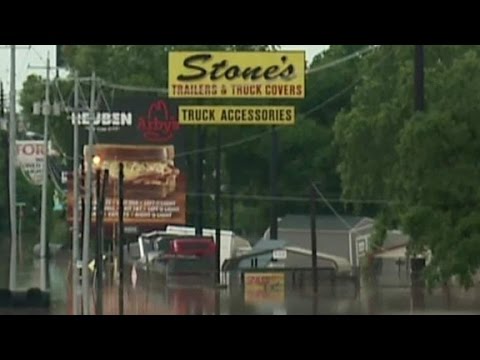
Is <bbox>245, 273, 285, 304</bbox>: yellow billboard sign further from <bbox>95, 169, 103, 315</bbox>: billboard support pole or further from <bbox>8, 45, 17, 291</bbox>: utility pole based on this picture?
<bbox>8, 45, 17, 291</bbox>: utility pole

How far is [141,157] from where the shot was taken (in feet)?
41.3

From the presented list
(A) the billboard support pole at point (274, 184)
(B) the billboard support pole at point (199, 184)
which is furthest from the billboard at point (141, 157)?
(A) the billboard support pole at point (274, 184)

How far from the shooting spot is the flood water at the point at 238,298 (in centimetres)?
1134

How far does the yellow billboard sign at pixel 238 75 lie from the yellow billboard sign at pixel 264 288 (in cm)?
183

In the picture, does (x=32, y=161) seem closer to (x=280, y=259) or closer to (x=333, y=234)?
(x=280, y=259)

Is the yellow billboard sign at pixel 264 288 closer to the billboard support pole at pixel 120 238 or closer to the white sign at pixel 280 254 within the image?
the white sign at pixel 280 254

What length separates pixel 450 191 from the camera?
960cm

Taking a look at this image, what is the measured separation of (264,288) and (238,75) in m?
2.20

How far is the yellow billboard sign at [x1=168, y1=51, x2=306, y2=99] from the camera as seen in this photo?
1128cm

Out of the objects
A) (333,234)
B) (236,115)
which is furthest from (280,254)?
(236,115)

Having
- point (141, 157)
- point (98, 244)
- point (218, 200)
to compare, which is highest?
point (141, 157)

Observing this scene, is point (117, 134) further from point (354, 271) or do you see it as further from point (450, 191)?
point (450, 191)
